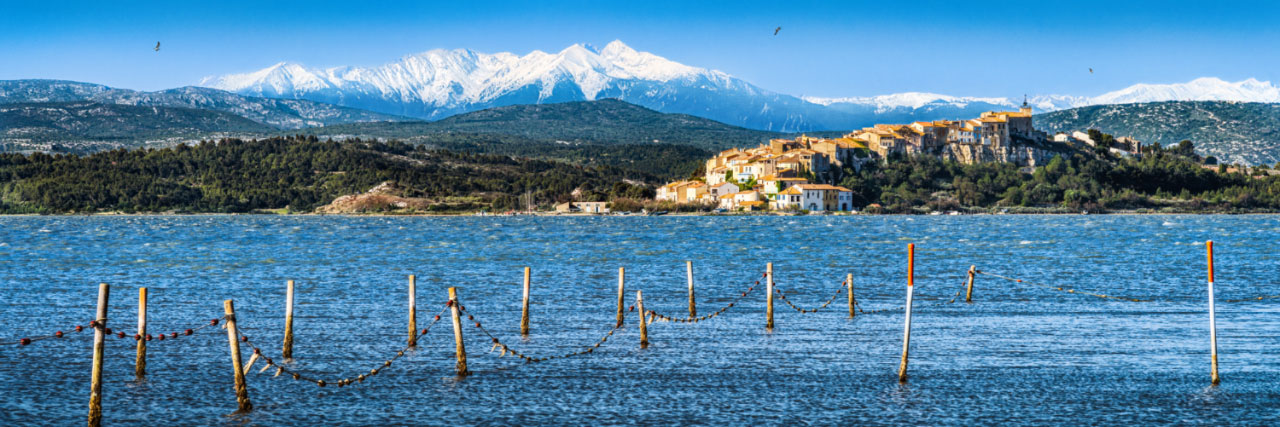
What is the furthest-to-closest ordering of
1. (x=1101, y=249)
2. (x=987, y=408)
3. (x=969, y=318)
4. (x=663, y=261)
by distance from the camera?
(x=1101, y=249), (x=663, y=261), (x=969, y=318), (x=987, y=408)

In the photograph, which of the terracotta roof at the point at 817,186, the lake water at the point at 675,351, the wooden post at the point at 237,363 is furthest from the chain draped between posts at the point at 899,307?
the terracotta roof at the point at 817,186

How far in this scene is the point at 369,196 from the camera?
199 meters

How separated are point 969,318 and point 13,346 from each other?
23.2 m

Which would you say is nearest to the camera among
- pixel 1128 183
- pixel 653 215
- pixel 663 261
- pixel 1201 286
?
pixel 1201 286

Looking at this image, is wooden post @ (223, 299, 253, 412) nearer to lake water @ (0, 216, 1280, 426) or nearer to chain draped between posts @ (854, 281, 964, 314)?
Answer: lake water @ (0, 216, 1280, 426)

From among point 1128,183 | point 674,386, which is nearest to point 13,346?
point 674,386

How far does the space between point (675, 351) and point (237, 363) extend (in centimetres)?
988

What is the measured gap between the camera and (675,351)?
25188mm

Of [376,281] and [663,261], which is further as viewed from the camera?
[663,261]

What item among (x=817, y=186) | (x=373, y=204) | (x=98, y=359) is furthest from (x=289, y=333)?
(x=373, y=204)

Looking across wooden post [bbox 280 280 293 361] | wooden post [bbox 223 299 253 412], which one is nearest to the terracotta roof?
wooden post [bbox 280 280 293 361]

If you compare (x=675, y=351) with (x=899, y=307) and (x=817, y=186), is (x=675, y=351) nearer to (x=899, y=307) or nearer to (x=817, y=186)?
(x=899, y=307)

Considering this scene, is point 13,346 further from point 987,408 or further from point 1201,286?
point 1201,286

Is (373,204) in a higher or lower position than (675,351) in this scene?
higher
